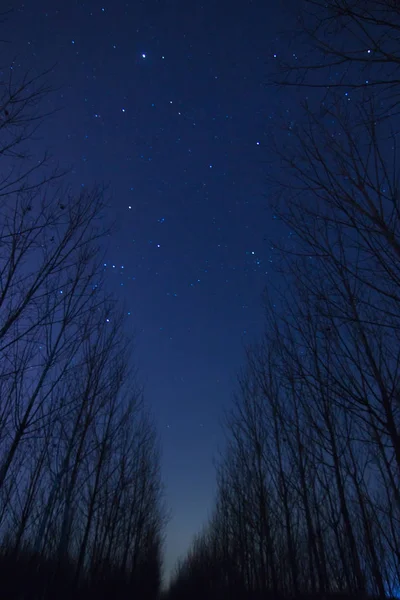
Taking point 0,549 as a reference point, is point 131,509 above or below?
above

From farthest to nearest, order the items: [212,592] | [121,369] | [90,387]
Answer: [212,592], [121,369], [90,387]

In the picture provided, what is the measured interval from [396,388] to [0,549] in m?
7.26

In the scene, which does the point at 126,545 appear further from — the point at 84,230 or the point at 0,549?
the point at 84,230

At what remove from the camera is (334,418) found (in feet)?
17.8

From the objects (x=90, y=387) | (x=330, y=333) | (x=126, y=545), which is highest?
(x=90, y=387)

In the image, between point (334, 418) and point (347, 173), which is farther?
point (334, 418)

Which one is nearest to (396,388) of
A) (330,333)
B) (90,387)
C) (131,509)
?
(330,333)

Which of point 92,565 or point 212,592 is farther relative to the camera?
point 212,592

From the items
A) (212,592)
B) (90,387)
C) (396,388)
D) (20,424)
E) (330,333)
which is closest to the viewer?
(396,388)

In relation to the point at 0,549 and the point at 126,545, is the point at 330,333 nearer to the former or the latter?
the point at 0,549

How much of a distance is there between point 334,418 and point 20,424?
14.9 feet

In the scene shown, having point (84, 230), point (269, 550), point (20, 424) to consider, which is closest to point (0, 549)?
point (20, 424)

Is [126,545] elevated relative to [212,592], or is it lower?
elevated

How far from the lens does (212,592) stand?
15719 mm
